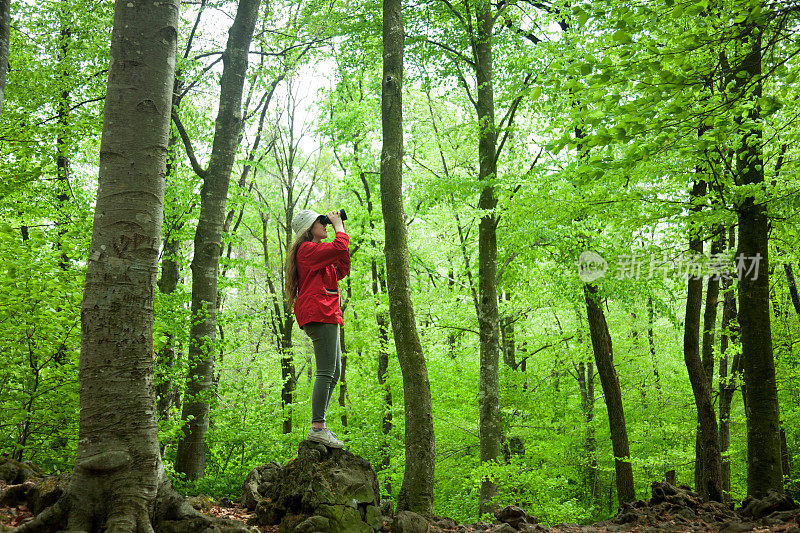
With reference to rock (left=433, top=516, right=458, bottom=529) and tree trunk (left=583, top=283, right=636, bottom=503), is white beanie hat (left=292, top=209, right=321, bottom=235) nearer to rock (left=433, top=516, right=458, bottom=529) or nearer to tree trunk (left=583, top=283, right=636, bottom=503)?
rock (left=433, top=516, right=458, bottom=529)

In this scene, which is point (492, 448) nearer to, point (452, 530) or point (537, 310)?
point (452, 530)

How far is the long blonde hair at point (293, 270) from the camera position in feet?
16.0

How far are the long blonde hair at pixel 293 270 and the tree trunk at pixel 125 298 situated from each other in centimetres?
158

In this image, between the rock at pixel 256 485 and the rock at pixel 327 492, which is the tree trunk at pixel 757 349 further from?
the rock at pixel 256 485

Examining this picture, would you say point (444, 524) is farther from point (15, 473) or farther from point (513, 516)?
point (15, 473)

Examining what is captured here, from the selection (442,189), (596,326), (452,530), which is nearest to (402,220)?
(452,530)

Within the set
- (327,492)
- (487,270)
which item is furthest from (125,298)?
(487,270)

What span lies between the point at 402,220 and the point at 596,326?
646cm

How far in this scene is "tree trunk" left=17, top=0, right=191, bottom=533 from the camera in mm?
3047

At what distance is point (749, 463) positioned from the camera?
23.8 feet

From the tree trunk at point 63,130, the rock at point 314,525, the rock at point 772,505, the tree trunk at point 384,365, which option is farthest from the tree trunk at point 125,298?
the tree trunk at point 384,365

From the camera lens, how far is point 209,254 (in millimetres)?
7445

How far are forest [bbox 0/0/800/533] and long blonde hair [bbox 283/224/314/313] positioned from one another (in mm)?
1305

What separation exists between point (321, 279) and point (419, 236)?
13.1m
